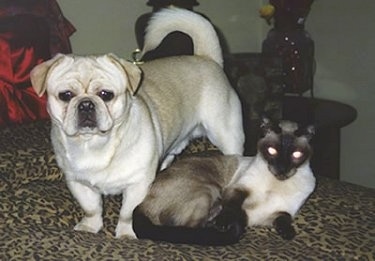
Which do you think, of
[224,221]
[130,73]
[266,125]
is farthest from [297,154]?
[130,73]

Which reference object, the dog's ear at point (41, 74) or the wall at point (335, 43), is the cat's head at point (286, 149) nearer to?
the dog's ear at point (41, 74)

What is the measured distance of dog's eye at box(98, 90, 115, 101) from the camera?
1.58 meters

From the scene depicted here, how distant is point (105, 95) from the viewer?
158cm

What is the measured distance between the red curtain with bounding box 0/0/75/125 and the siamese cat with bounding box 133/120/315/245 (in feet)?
2.77

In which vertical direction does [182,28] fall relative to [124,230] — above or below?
above

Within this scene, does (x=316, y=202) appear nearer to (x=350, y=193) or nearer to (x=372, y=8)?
(x=350, y=193)

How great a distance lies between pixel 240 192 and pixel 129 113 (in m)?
0.40

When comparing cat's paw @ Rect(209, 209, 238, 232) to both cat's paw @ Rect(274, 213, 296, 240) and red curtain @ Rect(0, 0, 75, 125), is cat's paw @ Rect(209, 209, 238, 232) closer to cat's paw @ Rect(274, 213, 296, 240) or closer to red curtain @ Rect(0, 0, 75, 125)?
cat's paw @ Rect(274, 213, 296, 240)

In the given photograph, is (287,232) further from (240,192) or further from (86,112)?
(86,112)

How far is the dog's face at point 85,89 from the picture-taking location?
1.55m

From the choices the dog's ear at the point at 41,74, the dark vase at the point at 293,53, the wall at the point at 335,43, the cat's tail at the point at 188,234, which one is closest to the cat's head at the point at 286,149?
the cat's tail at the point at 188,234

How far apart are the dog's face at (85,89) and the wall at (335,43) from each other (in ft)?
4.52

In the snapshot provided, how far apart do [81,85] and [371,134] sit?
1.98 m

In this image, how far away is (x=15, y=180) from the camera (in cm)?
194
